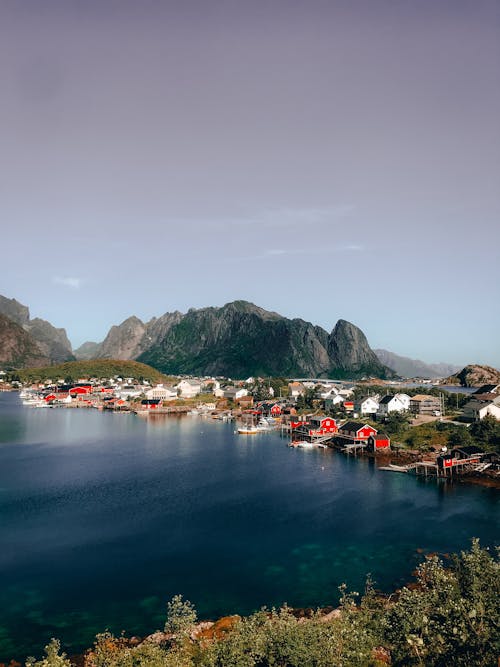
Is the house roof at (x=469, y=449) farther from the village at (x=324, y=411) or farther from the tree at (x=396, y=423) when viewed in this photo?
the tree at (x=396, y=423)

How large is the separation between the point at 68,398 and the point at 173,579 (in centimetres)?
11866

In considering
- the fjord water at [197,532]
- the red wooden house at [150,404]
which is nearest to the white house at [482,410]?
the fjord water at [197,532]

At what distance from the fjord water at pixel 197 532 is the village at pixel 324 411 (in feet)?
16.1

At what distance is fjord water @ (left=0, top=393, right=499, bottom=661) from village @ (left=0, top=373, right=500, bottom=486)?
4916mm

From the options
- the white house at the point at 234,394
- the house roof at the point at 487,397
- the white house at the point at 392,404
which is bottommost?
the white house at the point at 234,394

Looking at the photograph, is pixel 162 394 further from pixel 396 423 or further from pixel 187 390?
pixel 396 423

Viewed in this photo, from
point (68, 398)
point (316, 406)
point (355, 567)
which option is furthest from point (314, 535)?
point (68, 398)

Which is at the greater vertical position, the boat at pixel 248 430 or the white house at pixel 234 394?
the white house at pixel 234 394

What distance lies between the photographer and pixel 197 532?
37.6 meters

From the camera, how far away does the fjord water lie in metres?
26.9

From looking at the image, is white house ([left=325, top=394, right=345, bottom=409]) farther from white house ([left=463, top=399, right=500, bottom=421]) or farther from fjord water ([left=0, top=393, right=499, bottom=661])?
fjord water ([left=0, top=393, right=499, bottom=661])

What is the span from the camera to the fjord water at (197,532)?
1061 inches

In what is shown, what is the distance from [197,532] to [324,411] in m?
63.4

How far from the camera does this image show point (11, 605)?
87.1 ft
